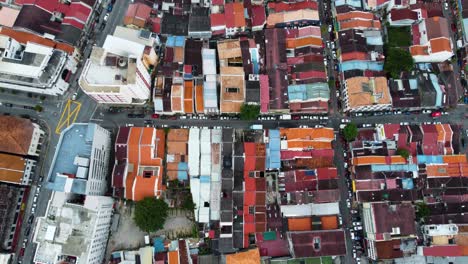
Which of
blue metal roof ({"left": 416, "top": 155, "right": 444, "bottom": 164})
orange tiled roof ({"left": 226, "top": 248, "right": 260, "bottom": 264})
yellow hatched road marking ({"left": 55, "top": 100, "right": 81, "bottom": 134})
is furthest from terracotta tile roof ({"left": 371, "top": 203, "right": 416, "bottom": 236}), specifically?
yellow hatched road marking ({"left": 55, "top": 100, "right": 81, "bottom": 134})

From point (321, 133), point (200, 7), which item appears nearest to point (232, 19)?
point (200, 7)

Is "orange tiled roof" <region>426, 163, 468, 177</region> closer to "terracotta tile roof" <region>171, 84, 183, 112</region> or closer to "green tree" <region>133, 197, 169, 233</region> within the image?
"terracotta tile roof" <region>171, 84, 183, 112</region>

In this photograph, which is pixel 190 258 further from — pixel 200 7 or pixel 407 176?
pixel 200 7

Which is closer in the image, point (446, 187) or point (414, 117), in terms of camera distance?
point (446, 187)

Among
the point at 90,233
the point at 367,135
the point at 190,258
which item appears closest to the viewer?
the point at 90,233

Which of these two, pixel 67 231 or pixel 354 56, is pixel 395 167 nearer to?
pixel 354 56

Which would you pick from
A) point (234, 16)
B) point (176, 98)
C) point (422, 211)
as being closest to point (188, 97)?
point (176, 98)

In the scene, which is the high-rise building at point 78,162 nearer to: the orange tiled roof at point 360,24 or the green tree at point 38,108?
the green tree at point 38,108

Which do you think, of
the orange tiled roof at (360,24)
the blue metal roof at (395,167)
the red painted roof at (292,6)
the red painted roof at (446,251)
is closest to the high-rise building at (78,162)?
the red painted roof at (292,6)
